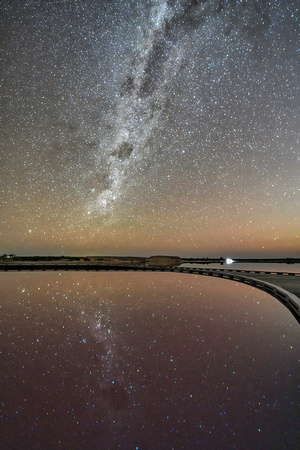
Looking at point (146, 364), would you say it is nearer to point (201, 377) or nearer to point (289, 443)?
point (201, 377)

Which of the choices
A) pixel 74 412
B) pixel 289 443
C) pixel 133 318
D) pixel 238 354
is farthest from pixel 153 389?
pixel 133 318

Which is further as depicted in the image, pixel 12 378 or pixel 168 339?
pixel 168 339

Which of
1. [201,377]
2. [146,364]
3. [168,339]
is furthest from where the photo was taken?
[168,339]

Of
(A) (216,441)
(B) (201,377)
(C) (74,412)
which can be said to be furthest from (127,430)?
(B) (201,377)

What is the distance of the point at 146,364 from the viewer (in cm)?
641

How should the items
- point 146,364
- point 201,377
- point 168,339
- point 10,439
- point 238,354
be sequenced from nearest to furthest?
point 10,439 → point 201,377 → point 146,364 → point 238,354 → point 168,339

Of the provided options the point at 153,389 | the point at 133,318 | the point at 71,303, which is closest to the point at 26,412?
the point at 153,389

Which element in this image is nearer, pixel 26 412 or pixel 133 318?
pixel 26 412

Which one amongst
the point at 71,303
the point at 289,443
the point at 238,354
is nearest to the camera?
the point at 289,443

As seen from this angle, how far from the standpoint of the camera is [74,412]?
15.0ft

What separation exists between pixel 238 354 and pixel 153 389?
2.85 meters

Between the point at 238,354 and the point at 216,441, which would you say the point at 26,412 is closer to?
the point at 216,441

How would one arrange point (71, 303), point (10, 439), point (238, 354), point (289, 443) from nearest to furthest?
point (289, 443), point (10, 439), point (238, 354), point (71, 303)

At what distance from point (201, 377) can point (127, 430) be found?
2.10m
